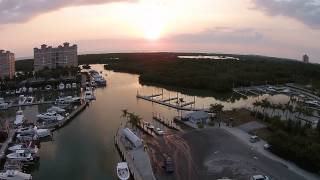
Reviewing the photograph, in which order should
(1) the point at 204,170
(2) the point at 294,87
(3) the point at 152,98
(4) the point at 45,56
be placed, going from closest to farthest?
(1) the point at 204,170 → (3) the point at 152,98 → (2) the point at 294,87 → (4) the point at 45,56

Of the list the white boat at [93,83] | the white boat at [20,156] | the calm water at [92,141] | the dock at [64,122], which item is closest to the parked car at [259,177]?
the calm water at [92,141]

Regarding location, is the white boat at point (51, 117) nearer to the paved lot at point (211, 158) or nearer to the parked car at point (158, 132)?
the parked car at point (158, 132)

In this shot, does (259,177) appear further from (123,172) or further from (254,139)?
(123,172)

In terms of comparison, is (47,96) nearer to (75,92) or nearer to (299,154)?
(75,92)

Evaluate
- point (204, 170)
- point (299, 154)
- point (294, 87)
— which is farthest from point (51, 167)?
point (294, 87)

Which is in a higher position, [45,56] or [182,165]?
[45,56]

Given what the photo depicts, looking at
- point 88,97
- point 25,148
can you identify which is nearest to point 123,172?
point 25,148

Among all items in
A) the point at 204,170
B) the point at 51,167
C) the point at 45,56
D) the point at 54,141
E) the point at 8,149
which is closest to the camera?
the point at 204,170
